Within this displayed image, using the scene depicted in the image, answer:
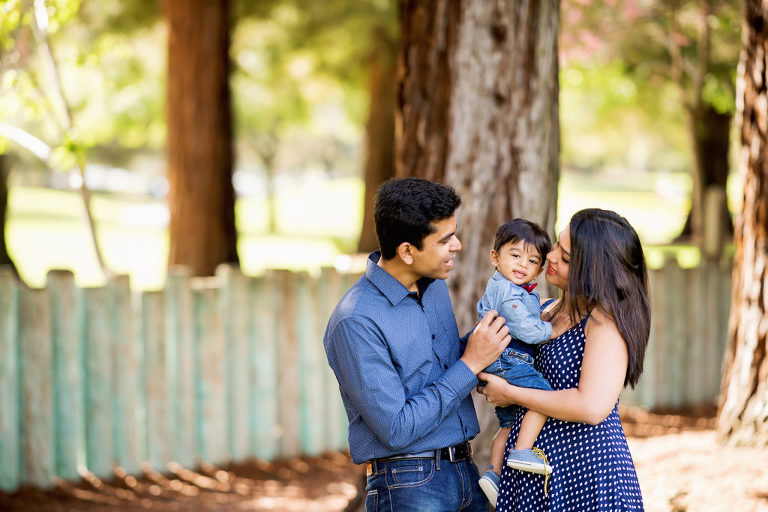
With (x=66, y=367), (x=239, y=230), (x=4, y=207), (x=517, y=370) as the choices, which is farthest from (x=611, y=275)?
(x=239, y=230)

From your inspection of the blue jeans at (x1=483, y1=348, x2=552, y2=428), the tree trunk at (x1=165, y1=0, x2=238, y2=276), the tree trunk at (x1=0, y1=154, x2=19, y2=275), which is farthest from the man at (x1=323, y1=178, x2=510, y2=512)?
the tree trunk at (x1=165, y1=0, x2=238, y2=276)

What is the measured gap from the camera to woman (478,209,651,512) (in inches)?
101

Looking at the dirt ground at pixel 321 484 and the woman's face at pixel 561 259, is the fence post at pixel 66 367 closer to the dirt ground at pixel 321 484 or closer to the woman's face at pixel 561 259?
the dirt ground at pixel 321 484

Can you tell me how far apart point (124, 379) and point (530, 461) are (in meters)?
4.00

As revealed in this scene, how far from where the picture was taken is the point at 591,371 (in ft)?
8.34

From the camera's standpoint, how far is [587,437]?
2.65 m

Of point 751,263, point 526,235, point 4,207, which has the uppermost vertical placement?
point 4,207

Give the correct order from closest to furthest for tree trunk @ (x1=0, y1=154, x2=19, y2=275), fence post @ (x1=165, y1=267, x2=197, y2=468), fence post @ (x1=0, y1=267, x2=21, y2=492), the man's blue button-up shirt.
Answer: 1. the man's blue button-up shirt
2. fence post @ (x1=0, y1=267, x2=21, y2=492)
3. fence post @ (x1=165, y1=267, x2=197, y2=468)
4. tree trunk @ (x1=0, y1=154, x2=19, y2=275)

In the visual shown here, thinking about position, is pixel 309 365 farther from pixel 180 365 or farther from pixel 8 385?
pixel 8 385

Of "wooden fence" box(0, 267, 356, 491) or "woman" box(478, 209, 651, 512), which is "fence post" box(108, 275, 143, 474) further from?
"woman" box(478, 209, 651, 512)

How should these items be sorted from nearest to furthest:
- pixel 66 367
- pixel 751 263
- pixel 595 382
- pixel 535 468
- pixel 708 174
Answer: pixel 595 382 < pixel 535 468 < pixel 751 263 < pixel 66 367 < pixel 708 174

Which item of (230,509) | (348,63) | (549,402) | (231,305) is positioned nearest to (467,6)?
(549,402)

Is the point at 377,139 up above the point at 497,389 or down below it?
above

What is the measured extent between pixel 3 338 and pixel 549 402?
13.9 feet
